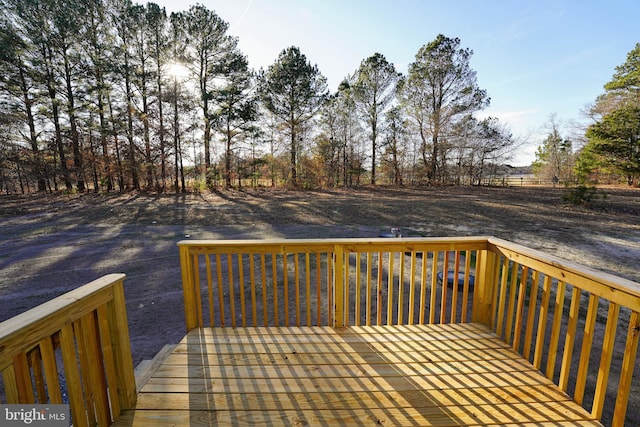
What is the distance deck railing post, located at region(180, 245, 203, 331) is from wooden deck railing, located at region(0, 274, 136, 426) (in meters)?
0.73

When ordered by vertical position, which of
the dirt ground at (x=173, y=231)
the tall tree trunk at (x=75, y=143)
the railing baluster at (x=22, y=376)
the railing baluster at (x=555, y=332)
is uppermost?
the tall tree trunk at (x=75, y=143)

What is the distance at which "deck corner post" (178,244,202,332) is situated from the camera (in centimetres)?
234

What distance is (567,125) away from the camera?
20281 millimetres

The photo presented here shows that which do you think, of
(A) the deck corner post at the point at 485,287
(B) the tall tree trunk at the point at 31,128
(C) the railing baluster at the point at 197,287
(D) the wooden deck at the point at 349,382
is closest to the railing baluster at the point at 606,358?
(D) the wooden deck at the point at 349,382

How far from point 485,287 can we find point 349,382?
1.52 metres

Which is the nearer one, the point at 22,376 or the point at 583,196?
the point at 22,376

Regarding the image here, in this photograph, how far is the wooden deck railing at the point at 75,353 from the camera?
102 centimetres

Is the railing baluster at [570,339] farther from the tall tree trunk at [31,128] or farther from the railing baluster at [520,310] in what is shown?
the tall tree trunk at [31,128]

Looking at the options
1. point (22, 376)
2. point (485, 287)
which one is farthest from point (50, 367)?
point (485, 287)

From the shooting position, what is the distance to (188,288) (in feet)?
7.78

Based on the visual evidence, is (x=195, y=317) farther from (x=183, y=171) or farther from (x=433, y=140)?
(x=433, y=140)

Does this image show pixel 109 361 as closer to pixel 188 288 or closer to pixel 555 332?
pixel 188 288

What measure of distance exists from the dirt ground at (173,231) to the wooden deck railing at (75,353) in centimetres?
131

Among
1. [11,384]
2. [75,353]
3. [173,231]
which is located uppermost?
[11,384]
